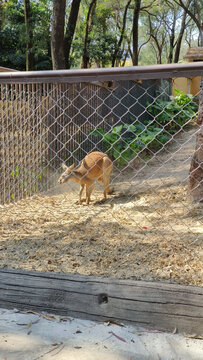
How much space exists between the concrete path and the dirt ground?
50cm

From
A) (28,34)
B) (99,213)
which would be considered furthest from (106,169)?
(28,34)

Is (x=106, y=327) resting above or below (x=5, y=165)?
below

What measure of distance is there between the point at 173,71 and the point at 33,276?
1692mm

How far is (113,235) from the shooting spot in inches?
165

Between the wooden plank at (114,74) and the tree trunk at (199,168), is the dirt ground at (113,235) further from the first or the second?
the wooden plank at (114,74)

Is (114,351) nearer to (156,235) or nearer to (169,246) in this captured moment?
(169,246)

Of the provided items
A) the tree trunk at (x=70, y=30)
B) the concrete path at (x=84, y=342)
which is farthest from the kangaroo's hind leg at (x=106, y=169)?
the tree trunk at (x=70, y=30)

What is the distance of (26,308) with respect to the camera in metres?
2.82

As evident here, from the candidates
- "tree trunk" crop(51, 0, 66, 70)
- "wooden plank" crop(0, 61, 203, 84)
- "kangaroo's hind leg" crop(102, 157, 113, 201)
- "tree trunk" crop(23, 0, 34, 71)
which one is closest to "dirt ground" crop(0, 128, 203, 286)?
"kangaroo's hind leg" crop(102, 157, 113, 201)

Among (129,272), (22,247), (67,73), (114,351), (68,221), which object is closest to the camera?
(114,351)

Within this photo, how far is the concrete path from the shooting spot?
2.28 metres

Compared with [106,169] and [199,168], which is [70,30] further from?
[199,168]

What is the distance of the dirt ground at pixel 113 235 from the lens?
3.17m

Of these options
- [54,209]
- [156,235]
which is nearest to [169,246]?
[156,235]
